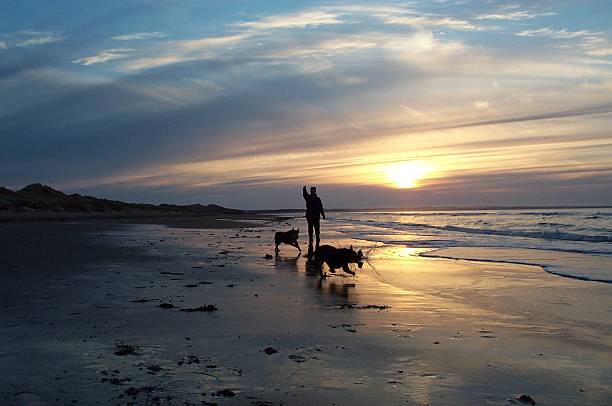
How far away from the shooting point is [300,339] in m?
5.54

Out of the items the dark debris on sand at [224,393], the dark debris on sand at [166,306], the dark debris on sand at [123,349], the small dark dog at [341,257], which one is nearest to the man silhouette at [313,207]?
the small dark dog at [341,257]

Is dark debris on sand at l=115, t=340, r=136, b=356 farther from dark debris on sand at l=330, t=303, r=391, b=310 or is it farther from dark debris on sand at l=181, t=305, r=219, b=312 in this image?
dark debris on sand at l=330, t=303, r=391, b=310

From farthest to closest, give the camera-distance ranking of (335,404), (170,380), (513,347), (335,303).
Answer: (335,303)
(513,347)
(170,380)
(335,404)

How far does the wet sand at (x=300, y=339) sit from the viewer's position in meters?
3.95

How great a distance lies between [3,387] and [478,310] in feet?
18.7

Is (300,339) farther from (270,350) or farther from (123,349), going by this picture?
(123,349)

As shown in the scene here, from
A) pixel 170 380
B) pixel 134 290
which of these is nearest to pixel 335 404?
pixel 170 380

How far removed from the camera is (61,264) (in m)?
12.0

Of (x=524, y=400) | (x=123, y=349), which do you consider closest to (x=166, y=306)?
(x=123, y=349)

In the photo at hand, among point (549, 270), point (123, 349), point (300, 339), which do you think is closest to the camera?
point (123, 349)

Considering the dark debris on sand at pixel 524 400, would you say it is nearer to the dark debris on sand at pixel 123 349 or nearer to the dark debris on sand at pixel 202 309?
the dark debris on sand at pixel 123 349

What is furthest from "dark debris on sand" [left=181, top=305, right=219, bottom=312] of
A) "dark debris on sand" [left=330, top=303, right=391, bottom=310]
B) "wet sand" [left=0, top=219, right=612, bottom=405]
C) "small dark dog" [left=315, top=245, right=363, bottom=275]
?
"small dark dog" [left=315, top=245, right=363, bottom=275]

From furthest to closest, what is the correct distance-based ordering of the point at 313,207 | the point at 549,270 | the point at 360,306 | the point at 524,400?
1. the point at 313,207
2. the point at 549,270
3. the point at 360,306
4. the point at 524,400

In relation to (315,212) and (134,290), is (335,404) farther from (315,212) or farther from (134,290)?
(315,212)
